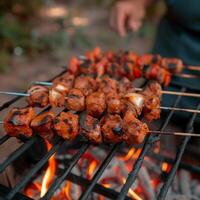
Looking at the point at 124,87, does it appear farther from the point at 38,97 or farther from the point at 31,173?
the point at 31,173

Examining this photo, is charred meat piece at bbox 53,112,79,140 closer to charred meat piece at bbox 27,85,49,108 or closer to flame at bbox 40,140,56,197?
flame at bbox 40,140,56,197

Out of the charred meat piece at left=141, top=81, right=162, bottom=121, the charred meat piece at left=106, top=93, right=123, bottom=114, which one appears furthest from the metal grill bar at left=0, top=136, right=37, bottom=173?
the charred meat piece at left=141, top=81, right=162, bottom=121

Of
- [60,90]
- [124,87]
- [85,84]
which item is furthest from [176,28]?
[60,90]

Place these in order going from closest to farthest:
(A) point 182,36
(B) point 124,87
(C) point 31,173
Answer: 1. (C) point 31,173
2. (B) point 124,87
3. (A) point 182,36

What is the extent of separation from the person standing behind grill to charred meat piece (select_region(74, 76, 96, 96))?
61cm

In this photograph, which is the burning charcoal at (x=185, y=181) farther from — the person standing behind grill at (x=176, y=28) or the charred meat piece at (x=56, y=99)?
the charred meat piece at (x=56, y=99)

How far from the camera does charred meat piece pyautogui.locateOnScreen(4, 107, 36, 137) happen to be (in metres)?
1.98

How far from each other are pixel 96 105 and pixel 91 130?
0.25 metres

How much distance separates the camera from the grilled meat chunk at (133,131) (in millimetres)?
1960

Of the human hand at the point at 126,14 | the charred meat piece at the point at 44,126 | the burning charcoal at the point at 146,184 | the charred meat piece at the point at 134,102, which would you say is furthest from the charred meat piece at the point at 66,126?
the human hand at the point at 126,14

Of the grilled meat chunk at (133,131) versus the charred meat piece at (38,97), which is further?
the charred meat piece at (38,97)

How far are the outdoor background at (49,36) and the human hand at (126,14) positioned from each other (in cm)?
178

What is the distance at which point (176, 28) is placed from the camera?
10.5ft

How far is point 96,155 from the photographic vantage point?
2689 mm
